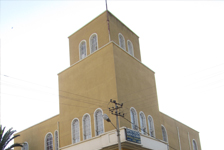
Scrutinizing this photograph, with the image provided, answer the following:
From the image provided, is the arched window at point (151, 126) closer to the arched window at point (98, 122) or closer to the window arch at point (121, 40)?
the arched window at point (98, 122)

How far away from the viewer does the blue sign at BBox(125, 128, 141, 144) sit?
19484 mm

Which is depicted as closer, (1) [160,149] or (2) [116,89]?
(2) [116,89]

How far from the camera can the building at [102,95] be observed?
21281 mm

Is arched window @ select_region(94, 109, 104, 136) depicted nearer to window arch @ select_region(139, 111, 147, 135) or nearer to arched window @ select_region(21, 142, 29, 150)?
window arch @ select_region(139, 111, 147, 135)

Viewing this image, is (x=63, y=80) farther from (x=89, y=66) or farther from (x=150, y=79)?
(x=150, y=79)

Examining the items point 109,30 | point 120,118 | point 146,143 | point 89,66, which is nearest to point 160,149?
point 146,143

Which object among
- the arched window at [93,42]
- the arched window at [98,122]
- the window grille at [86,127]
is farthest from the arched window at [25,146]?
the arched window at [93,42]

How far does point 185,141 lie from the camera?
31.5 m

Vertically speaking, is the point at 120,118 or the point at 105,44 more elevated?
the point at 105,44

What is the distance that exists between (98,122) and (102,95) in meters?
1.97

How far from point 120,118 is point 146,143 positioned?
9.47 ft

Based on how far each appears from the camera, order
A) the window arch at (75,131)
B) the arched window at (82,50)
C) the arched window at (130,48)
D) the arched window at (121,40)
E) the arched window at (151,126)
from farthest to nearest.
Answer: the arched window at (130,48) → the arched window at (82,50) → the arched window at (121,40) → the arched window at (151,126) → the window arch at (75,131)

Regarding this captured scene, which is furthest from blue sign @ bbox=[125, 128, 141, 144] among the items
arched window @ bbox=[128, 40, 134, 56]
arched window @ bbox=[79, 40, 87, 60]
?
arched window @ bbox=[79, 40, 87, 60]

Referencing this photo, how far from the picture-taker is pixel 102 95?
71.7 feet
